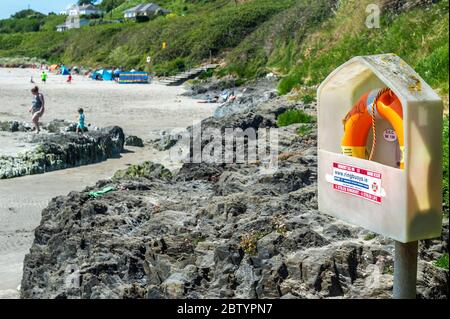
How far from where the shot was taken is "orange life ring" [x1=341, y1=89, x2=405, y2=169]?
12.4 feet

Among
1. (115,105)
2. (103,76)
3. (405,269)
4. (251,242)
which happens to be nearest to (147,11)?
(103,76)

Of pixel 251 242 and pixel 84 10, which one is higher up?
pixel 84 10

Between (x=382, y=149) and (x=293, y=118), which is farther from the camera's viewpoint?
(x=293, y=118)

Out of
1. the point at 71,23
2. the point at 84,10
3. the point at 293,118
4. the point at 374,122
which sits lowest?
the point at 293,118

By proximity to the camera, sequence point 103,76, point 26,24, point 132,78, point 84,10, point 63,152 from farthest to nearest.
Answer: point 84,10, point 26,24, point 103,76, point 132,78, point 63,152

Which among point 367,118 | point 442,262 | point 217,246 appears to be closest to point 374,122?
point 367,118

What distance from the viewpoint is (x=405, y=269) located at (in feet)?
12.9

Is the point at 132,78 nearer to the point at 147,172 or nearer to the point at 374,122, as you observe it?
the point at 147,172

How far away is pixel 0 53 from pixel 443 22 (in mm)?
79845

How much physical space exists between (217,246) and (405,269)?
3.45 meters

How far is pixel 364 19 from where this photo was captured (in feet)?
68.8

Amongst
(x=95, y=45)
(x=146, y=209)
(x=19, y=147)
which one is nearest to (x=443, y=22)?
(x=146, y=209)

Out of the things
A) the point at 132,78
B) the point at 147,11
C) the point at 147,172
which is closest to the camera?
the point at 147,172

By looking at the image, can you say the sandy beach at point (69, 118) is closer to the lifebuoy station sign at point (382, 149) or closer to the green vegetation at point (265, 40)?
the green vegetation at point (265, 40)
